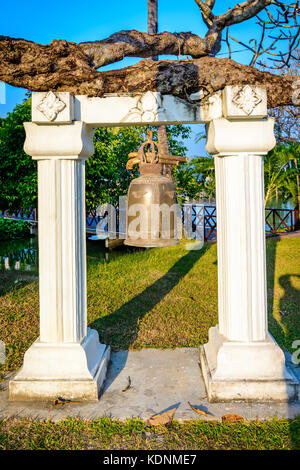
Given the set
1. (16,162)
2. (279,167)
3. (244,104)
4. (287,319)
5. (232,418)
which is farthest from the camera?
(279,167)

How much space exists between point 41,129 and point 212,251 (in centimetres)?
921

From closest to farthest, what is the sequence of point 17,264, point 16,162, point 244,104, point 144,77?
point 244,104 → point 144,77 → point 17,264 → point 16,162

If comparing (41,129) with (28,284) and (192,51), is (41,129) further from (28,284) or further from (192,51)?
(28,284)

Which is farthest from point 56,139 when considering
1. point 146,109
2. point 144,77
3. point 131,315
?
point 131,315

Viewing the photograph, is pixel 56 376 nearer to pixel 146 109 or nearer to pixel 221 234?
pixel 221 234

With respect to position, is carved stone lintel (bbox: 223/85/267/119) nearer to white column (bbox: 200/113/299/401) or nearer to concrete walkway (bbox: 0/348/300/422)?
white column (bbox: 200/113/299/401)

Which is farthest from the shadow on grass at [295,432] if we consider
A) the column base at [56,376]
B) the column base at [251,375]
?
the column base at [56,376]

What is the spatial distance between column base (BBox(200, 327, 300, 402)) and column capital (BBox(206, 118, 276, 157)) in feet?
5.77

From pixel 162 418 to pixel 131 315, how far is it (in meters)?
3.07

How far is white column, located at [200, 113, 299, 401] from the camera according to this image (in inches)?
124

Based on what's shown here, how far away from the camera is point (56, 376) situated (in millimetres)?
3232

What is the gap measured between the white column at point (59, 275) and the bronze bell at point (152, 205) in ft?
1.69

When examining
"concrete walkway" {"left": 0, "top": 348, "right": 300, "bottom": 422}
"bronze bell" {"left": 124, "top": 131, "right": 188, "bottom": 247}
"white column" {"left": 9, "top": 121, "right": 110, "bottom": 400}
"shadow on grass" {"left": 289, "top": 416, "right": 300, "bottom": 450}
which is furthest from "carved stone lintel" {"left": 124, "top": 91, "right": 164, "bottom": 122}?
"shadow on grass" {"left": 289, "top": 416, "right": 300, "bottom": 450}

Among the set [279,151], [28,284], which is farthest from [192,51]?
[279,151]
